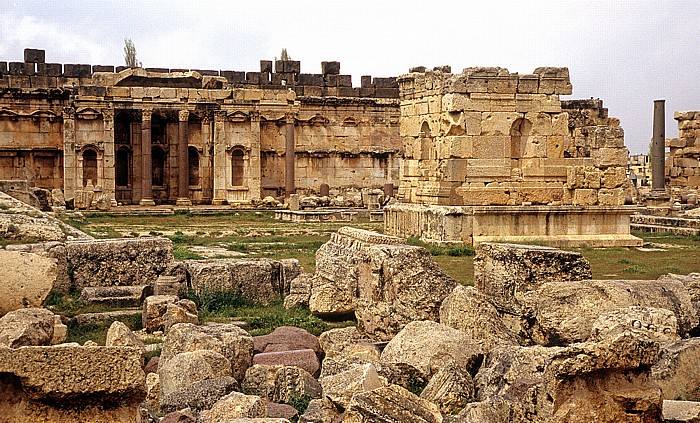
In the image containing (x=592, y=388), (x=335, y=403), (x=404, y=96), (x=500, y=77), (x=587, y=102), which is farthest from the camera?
(x=587, y=102)

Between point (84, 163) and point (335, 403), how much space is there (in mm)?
29216

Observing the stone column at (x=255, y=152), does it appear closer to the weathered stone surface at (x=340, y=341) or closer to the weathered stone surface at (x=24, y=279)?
the weathered stone surface at (x=24, y=279)

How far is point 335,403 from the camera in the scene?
567cm

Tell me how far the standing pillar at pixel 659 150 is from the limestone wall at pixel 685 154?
0.40 meters

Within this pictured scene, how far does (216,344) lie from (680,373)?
3.67 m

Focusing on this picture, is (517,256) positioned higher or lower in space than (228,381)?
higher

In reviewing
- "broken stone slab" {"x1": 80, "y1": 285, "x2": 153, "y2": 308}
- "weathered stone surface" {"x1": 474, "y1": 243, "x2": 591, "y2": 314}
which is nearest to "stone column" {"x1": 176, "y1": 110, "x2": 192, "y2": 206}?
"broken stone slab" {"x1": 80, "y1": 285, "x2": 153, "y2": 308}

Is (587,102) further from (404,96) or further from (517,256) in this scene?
(517,256)

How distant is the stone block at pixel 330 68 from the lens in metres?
38.7

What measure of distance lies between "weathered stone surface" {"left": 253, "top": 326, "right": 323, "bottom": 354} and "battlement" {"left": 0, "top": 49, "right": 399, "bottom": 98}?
88.5 ft

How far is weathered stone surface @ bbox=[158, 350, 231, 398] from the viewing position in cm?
645

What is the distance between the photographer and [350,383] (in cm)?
572

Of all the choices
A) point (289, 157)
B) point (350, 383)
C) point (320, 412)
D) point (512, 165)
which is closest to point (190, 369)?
point (320, 412)

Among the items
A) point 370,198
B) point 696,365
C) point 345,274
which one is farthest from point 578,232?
point 370,198
